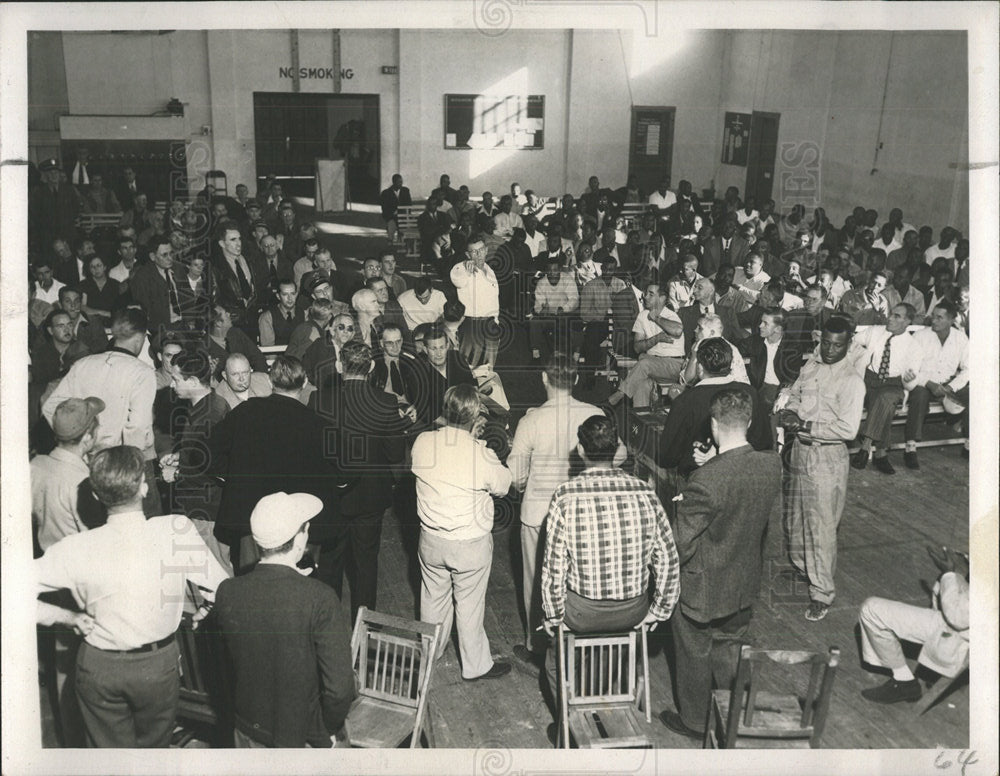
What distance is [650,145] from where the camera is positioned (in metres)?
16.6

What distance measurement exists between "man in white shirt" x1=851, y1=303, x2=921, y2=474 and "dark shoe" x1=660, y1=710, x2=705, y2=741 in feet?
11.2

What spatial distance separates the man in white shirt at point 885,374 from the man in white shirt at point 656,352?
135 centimetres

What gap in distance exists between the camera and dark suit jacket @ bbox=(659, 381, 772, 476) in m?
4.26

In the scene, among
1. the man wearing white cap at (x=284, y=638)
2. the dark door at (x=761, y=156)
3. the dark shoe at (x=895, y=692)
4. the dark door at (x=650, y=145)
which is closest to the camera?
the man wearing white cap at (x=284, y=638)

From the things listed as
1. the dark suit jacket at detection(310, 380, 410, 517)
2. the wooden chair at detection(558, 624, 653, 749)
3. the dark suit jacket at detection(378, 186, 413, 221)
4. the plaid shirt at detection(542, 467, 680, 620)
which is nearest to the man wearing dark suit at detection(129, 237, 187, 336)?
the dark suit jacket at detection(310, 380, 410, 517)

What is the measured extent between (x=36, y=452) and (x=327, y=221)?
36.3ft

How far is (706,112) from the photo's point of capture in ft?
54.5

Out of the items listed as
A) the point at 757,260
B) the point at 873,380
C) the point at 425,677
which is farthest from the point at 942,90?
the point at 425,677

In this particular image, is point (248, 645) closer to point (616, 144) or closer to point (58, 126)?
point (58, 126)

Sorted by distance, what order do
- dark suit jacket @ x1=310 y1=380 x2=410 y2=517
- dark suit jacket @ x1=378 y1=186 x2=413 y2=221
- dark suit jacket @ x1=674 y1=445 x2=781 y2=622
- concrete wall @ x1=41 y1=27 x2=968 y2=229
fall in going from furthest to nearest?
concrete wall @ x1=41 y1=27 x2=968 y2=229 < dark suit jacket @ x1=378 y1=186 x2=413 y2=221 < dark suit jacket @ x1=310 y1=380 x2=410 y2=517 < dark suit jacket @ x1=674 y1=445 x2=781 y2=622

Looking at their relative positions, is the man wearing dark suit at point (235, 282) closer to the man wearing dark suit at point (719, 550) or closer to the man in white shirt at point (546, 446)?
the man in white shirt at point (546, 446)

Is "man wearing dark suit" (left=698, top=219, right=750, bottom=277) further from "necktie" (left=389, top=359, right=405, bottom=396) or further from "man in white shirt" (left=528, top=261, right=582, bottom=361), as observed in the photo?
"necktie" (left=389, top=359, right=405, bottom=396)

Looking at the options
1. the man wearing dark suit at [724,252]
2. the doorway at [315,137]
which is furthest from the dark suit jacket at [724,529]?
the doorway at [315,137]

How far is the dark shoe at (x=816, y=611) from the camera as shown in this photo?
464 centimetres
